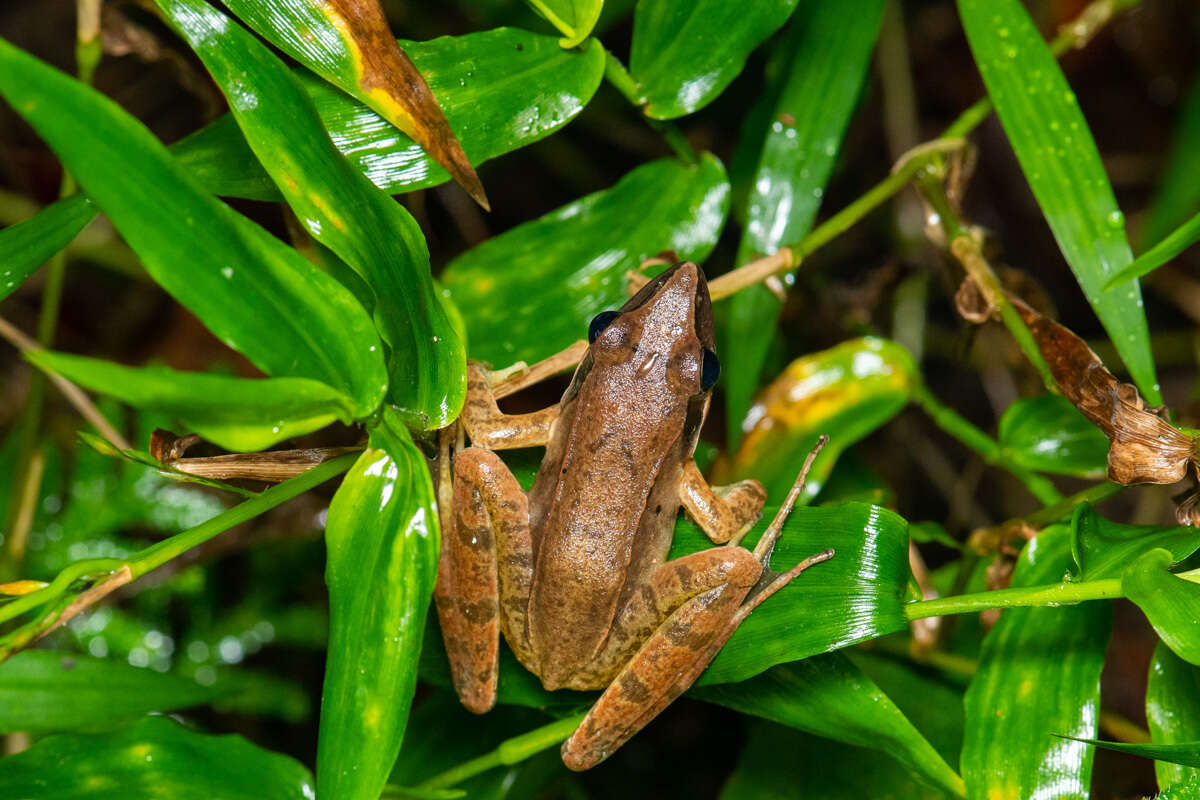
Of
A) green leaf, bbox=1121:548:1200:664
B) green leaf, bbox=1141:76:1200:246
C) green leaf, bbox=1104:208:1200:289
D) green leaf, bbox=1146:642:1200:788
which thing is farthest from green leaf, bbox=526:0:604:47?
green leaf, bbox=1141:76:1200:246

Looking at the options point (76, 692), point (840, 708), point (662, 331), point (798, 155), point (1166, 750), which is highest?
point (798, 155)

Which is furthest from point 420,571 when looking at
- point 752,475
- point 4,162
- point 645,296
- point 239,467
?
point 4,162

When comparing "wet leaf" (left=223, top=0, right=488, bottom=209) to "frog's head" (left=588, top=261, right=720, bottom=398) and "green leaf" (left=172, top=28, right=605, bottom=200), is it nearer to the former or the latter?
"green leaf" (left=172, top=28, right=605, bottom=200)

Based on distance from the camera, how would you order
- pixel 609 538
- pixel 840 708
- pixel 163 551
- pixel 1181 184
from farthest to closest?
pixel 1181 184
pixel 609 538
pixel 840 708
pixel 163 551

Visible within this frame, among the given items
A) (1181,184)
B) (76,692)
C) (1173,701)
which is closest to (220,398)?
(76,692)

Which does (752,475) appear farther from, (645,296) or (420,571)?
(420,571)

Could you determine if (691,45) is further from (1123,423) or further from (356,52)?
(1123,423)
